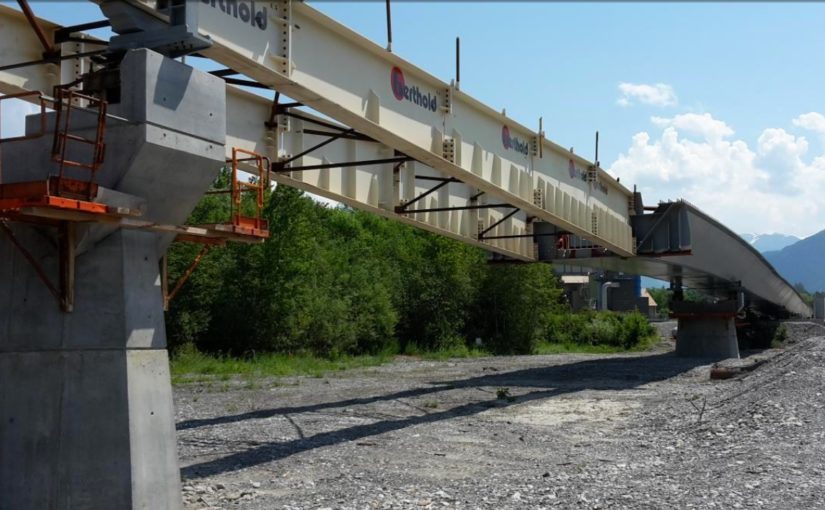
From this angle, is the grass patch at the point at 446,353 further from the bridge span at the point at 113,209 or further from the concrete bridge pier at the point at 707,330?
the bridge span at the point at 113,209

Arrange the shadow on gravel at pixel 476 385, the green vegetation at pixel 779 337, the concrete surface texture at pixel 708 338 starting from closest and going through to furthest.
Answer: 1. the shadow on gravel at pixel 476 385
2. the concrete surface texture at pixel 708 338
3. the green vegetation at pixel 779 337

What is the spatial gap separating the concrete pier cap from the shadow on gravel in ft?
11.2

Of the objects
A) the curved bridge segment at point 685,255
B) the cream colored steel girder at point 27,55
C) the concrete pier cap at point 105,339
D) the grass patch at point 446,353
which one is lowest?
the grass patch at point 446,353

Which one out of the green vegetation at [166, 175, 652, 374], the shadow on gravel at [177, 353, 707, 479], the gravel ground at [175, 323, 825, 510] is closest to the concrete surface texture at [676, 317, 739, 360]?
the shadow on gravel at [177, 353, 707, 479]

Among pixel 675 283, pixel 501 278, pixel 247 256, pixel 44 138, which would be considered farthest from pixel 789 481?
pixel 501 278

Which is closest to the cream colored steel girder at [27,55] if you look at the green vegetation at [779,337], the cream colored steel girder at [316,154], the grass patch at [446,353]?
the cream colored steel girder at [316,154]

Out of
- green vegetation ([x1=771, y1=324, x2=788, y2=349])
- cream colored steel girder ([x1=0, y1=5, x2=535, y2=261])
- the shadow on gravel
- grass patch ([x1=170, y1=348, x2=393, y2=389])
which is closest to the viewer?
cream colored steel girder ([x1=0, y1=5, x2=535, y2=261])

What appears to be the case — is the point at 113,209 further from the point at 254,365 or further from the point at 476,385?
the point at 254,365

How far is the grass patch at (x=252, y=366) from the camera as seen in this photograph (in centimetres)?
2755

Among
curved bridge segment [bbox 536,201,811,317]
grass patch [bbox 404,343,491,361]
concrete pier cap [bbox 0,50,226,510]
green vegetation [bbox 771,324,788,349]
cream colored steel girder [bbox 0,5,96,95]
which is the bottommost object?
grass patch [bbox 404,343,491,361]

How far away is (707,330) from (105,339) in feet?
106

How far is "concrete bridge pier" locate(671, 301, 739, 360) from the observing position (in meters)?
34.8

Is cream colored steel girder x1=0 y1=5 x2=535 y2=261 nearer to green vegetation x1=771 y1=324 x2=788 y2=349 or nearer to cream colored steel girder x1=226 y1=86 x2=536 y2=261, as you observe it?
cream colored steel girder x1=226 y1=86 x2=536 y2=261

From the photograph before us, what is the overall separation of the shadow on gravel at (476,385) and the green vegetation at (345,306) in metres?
8.34
